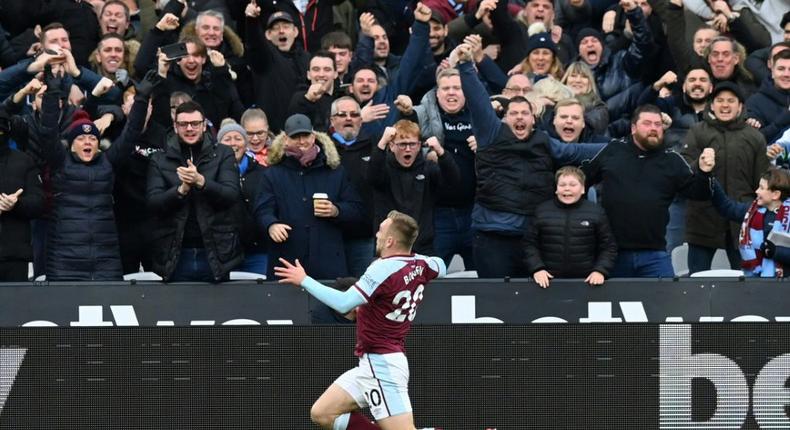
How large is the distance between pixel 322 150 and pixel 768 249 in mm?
3816

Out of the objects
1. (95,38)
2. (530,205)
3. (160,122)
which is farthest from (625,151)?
(95,38)

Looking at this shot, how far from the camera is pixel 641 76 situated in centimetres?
1706

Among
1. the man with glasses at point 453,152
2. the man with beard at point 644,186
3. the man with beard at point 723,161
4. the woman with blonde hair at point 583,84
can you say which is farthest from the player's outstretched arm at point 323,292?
the woman with blonde hair at point 583,84

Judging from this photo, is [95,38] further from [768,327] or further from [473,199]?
[768,327]

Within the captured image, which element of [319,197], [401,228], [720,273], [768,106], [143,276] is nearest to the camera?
[401,228]

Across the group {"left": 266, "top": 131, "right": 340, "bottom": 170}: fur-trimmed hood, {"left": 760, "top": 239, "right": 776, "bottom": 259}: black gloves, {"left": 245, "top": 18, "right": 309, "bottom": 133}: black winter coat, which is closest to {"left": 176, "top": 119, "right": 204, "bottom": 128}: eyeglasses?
{"left": 266, "top": 131, "right": 340, "bottom": 170}: fur-trimmed hood

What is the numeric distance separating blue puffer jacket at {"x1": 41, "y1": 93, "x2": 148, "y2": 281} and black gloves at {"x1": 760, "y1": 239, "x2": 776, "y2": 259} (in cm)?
535

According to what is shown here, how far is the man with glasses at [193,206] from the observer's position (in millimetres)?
13750

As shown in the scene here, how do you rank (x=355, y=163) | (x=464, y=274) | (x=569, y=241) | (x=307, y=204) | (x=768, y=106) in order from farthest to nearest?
(x=768, y=106), (x=355, y=163), (x=464, y=274), (x=307, y=204), (x=569, y=241)

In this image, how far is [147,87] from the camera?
46.7 feet

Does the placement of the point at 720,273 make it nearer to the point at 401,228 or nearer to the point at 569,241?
the point at 569,241

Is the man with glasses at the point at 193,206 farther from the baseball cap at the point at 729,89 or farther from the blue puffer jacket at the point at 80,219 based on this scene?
the baseball cap at the point at 729,89

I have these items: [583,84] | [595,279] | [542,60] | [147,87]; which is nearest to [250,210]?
[147,87]

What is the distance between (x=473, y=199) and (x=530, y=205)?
0.83 m
